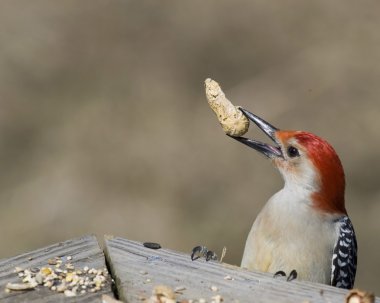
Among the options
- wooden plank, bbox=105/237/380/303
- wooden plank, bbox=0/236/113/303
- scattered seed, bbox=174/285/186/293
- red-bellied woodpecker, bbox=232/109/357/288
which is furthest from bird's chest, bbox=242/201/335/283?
A: scattered seed, bbox=174/285/186/293

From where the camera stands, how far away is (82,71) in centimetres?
1428

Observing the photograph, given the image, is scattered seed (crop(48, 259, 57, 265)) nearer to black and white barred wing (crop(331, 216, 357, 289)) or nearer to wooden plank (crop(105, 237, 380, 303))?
wooden plank (crop(105, 237, 380, 303))

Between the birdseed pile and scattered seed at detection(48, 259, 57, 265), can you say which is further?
scattered seed at detection(48, 259, 57, 265)

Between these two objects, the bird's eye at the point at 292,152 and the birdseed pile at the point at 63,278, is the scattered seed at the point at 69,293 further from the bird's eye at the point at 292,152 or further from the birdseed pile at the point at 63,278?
the bird's eye at the point at 292,152

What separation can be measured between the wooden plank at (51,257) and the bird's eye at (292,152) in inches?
74.1

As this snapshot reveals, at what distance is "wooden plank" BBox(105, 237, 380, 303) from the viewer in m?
5.16

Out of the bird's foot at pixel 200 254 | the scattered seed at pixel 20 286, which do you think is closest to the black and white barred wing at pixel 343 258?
the bird's foot at pixel 200 254

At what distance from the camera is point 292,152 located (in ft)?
23.5

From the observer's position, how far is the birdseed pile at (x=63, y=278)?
17.0 feet

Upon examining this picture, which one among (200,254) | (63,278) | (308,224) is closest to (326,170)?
(308,224)

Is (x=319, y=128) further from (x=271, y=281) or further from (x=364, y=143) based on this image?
(x=271, y=281)

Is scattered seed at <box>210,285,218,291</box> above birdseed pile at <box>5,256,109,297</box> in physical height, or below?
above

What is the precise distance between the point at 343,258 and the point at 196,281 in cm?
184

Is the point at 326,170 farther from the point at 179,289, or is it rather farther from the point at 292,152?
the point at 179,289
